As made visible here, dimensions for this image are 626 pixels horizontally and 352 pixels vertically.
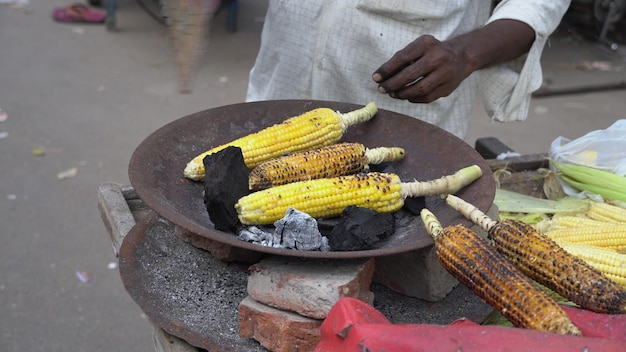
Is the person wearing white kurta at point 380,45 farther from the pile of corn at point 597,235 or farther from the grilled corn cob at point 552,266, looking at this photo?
the grilled corn cob at point 552,266

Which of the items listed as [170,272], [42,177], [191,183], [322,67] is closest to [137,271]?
[170,272]

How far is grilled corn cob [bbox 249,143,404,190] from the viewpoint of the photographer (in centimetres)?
173

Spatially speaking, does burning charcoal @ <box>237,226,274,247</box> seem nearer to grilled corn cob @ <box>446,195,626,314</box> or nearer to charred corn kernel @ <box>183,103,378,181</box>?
charred corn kernel @ <box>183,103,378,181</box>

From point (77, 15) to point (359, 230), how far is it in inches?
275

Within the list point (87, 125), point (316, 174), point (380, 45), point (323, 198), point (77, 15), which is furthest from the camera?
point (77, 15)

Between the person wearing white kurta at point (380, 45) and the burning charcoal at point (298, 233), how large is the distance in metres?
0.87

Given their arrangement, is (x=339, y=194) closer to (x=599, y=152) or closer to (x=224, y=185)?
(x=224, y=185)

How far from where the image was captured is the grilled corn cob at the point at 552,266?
4.60ft

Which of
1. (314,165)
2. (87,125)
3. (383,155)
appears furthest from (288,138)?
(87,125)

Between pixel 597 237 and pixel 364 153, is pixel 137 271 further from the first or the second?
pixel 597 237

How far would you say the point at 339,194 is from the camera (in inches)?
65.2

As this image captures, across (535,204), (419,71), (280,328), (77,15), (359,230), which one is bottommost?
(77,15)

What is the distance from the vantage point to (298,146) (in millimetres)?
1889

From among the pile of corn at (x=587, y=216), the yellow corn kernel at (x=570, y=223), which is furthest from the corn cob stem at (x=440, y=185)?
the yellow corn kernel at (x=570, y=223)
